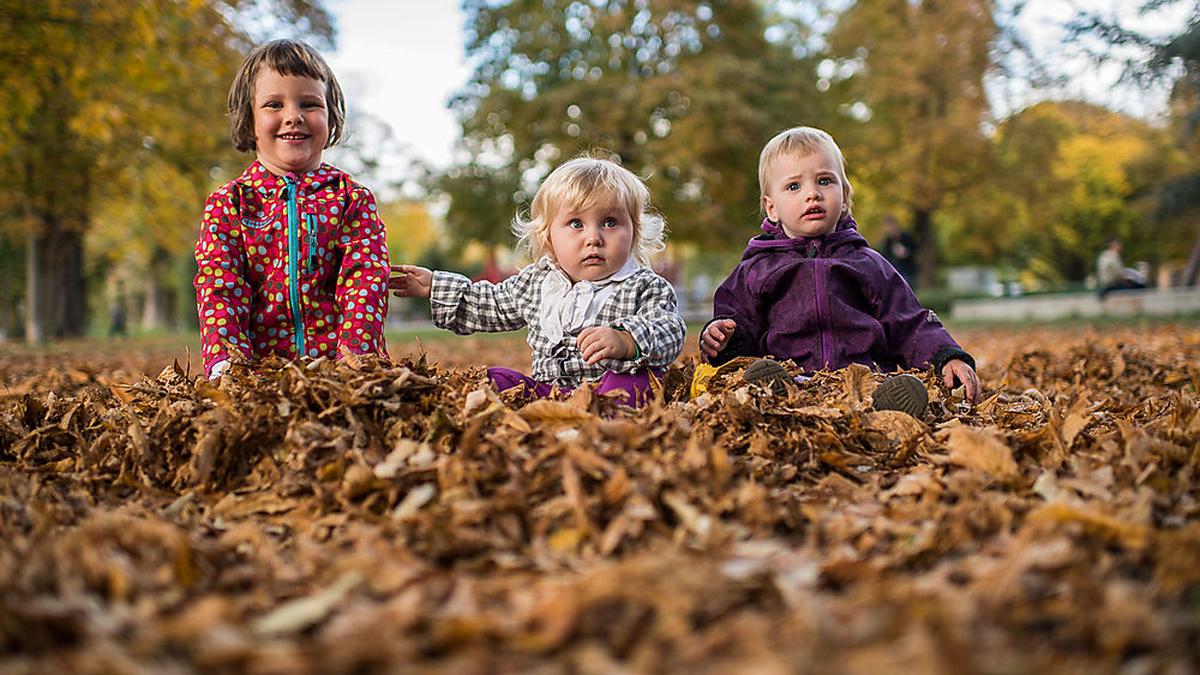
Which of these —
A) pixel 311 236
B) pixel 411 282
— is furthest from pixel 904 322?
pixel 311 236

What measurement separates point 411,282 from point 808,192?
167 cm

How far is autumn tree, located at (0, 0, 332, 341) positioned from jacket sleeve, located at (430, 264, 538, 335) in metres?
5.53

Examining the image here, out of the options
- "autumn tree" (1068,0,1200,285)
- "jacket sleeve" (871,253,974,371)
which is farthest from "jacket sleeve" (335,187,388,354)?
"autumn tree" (1068,0,1200,285)

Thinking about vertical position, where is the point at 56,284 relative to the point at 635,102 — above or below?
below

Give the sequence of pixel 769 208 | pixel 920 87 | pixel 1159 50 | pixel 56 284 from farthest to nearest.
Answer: pixel 920 87 < pixel 56 284 < pixel 1159 50 < pixel 769 208

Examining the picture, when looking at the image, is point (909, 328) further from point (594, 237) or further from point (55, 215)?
point (55, 215)

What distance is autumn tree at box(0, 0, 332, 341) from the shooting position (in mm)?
8203

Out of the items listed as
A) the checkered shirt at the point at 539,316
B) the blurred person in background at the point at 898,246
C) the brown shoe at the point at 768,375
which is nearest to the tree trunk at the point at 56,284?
the blurred person in background at the point at 898,246

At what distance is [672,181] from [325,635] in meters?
18.1

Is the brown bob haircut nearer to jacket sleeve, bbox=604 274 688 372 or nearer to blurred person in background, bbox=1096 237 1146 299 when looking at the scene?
jacket sleeve, bbox=604 274 688 372

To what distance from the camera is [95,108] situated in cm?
899

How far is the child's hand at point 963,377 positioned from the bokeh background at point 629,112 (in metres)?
3.76

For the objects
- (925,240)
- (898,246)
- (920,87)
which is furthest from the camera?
(925,240)

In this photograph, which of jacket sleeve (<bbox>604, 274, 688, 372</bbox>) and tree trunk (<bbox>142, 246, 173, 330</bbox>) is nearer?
jacket sleeve (<bbox>604, 274, 688, 372</bbox>)
